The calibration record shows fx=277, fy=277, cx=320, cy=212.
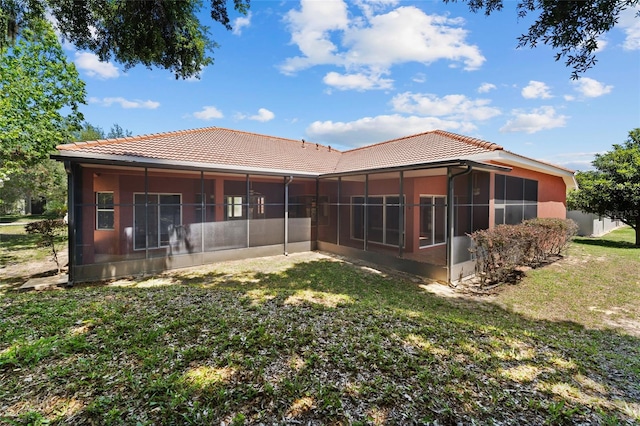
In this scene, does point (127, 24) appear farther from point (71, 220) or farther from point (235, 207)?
point (235, 207)

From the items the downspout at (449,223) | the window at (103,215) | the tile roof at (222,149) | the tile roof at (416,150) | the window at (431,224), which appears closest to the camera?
the downspout at (449,223)

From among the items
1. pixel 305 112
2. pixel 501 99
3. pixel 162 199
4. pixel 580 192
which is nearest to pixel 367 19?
pixel 501 99

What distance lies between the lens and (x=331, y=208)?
1203 cm

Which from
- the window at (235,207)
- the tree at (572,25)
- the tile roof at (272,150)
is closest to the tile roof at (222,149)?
the tile roof at (272,150)

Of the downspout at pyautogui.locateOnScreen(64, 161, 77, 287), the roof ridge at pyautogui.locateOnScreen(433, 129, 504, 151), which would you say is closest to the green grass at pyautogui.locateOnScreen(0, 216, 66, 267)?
the downspout at pyautogui.locateOnScreen(64, 161, 77, 287)

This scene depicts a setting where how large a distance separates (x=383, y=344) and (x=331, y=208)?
29.3 feet

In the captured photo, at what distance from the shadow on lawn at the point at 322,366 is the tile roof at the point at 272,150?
20.0ft

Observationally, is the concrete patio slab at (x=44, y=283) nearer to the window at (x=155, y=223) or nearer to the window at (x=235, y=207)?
the window at (x=155, y=223)

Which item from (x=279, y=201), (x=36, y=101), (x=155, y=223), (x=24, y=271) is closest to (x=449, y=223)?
(x=279, y=201)

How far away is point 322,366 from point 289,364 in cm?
33

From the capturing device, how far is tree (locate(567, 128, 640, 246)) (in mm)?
13125

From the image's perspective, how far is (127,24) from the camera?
5113 millimetres

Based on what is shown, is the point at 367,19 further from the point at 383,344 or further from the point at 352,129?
the point at 352,129

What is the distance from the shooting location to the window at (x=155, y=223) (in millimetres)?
8836
